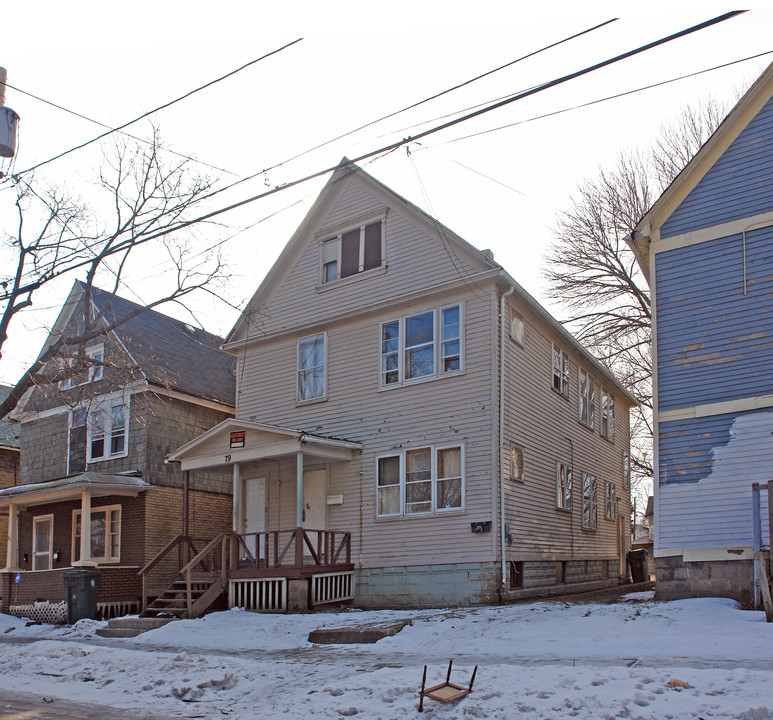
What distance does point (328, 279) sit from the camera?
19.8 m

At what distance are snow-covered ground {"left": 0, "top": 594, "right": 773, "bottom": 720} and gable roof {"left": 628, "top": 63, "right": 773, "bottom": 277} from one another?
6756mm

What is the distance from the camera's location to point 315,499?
731 inches

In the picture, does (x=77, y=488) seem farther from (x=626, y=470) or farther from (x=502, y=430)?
(x=626, y=470)

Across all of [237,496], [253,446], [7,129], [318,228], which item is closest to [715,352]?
[253,446]

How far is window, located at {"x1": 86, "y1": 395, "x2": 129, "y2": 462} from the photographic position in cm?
2223

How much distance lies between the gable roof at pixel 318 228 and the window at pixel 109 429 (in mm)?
3894

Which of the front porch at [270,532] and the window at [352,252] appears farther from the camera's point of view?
the window at [352,252]

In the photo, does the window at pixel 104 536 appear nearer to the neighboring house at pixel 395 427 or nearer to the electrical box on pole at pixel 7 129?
the neighboring house at pixel 395 427

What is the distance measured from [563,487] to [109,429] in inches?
484

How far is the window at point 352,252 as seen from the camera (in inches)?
746

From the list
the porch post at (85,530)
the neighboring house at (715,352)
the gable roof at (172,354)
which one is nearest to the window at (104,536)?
the porch post at (85,530)

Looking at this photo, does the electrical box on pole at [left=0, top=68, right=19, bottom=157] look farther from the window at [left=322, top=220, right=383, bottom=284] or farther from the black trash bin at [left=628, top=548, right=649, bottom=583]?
the black trash bin at [left=628, top=548, right=649, bottom=583]

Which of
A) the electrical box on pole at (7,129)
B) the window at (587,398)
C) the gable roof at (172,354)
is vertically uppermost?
the electrical box on pole at (7,129)

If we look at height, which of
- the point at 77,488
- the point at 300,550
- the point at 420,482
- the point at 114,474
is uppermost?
the point at 114,474
